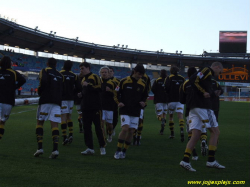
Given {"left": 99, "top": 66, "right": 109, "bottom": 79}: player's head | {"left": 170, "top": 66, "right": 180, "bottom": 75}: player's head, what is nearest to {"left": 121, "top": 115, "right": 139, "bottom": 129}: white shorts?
{"left": 99, "top": 66, "right": 109, "bottom": 79}: player's head

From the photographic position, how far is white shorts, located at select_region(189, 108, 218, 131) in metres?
6.06

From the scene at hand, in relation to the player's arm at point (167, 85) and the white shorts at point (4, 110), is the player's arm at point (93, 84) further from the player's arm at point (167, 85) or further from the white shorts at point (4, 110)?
the player's arm at point (167, 85)

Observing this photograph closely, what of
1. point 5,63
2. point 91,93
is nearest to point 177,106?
point 91,93

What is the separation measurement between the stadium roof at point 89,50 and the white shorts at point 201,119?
3543 centimetres

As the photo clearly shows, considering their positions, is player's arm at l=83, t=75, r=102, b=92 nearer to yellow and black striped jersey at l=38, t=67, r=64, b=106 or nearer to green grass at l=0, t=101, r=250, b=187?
yellow and black striped jersey at l=38, t=67, r=64, b=106

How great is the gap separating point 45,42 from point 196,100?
4606 cm

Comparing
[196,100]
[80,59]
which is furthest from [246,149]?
[80,59]

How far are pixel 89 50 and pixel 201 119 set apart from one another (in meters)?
52.6

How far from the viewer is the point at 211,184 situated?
497cm

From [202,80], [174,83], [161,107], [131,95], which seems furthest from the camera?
[161,107]

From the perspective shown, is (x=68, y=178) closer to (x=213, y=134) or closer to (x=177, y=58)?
(x=213, y=134)

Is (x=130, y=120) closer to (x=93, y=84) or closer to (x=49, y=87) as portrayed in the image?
(x=93, y=84)

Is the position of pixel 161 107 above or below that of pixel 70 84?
below

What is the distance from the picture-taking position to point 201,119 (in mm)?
6082
